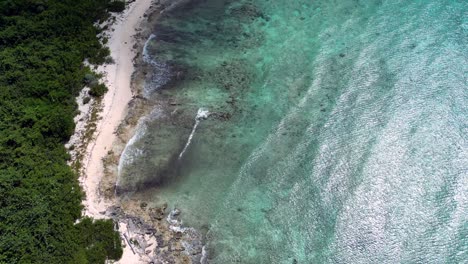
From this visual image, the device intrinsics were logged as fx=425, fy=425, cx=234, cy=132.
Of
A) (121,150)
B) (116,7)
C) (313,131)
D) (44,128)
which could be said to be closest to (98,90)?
(44,128)

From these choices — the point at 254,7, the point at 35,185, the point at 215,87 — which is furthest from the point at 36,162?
the point at 254,7

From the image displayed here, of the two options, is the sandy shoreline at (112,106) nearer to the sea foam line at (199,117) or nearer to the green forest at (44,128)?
the green forest at (44,128)

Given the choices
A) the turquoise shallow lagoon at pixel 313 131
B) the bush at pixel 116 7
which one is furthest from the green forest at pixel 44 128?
the turquoise shallow lagoon at pixel 313 131

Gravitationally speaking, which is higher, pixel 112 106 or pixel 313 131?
pixel 112 106

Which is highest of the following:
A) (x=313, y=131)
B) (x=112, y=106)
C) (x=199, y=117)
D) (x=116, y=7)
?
(x=116, y=7)

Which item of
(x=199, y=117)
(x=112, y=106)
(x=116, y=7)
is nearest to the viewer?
(x=199, y=117)

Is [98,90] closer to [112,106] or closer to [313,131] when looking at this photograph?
[112,106]

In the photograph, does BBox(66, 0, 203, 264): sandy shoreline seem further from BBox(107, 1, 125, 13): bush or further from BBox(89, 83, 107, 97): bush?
BBox(107, 1, 125, 13): bush
